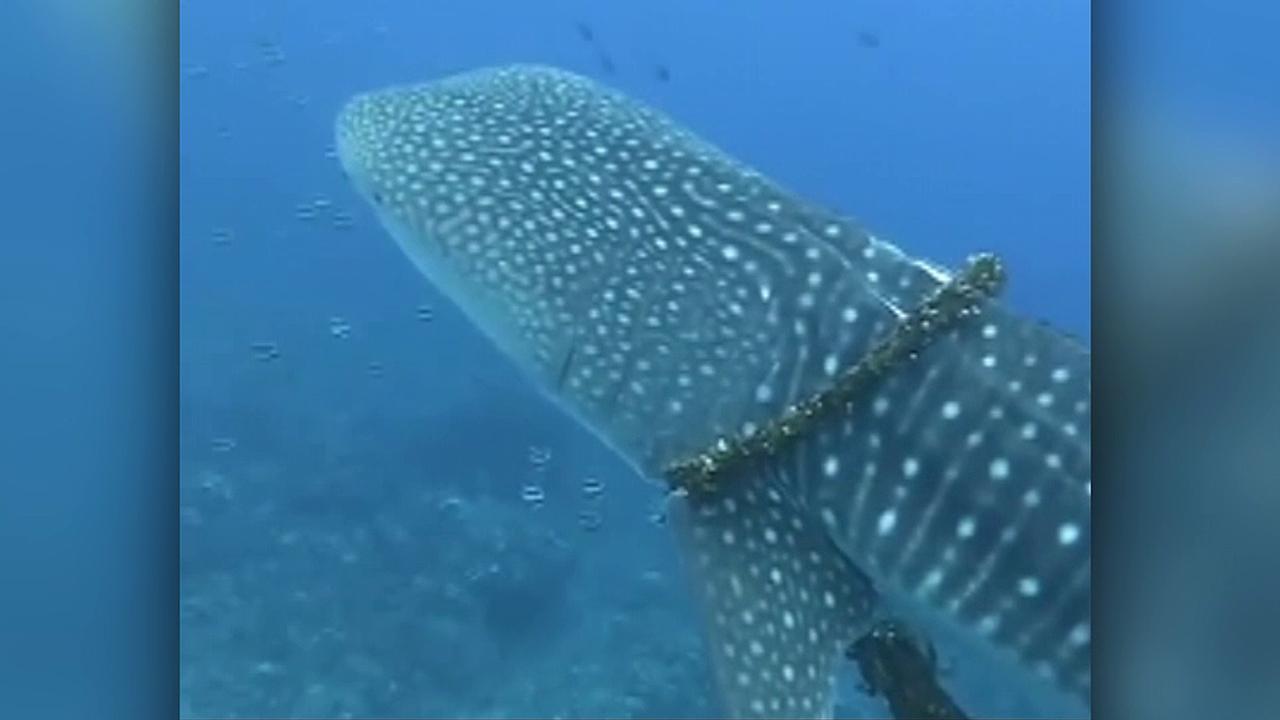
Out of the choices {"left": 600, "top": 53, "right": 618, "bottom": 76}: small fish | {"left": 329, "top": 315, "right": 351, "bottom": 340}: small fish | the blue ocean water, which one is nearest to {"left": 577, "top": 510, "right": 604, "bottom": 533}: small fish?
the blue ocean water

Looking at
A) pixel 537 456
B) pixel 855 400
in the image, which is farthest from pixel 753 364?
pixel 537 456

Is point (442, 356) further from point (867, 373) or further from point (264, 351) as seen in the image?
point (867, 373)

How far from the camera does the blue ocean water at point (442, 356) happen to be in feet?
4.56

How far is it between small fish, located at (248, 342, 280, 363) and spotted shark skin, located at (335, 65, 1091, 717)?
0.13m

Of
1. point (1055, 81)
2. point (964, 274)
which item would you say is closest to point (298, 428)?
point (964, 274)

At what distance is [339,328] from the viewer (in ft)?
4.60
